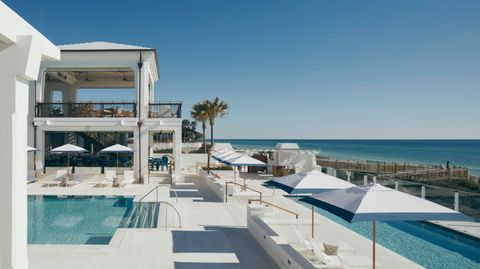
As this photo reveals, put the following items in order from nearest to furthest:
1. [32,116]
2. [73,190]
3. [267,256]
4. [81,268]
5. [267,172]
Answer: [81,268] < [267,256] < [73,190] < [32,116] < [267,172]

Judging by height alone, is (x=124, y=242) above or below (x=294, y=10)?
below

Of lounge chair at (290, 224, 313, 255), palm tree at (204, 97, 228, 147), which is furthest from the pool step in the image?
palm tree at (204, 97, 228, 147)

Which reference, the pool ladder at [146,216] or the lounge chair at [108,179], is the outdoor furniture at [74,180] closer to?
the lounge chair at [108,179]

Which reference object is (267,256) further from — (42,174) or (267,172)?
(42,174)

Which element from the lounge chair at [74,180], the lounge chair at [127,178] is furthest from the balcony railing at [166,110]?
the lounge chair at [74,180]

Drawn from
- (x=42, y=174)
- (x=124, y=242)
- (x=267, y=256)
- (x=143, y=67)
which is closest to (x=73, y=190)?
(x=42, y=174)

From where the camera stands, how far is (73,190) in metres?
15.5

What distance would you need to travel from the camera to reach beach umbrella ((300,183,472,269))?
4.86 meters

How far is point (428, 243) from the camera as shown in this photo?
30.5ft

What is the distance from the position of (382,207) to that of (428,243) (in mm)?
5793

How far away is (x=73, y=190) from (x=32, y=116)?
637 cm

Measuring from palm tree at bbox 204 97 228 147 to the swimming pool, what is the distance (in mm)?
31094

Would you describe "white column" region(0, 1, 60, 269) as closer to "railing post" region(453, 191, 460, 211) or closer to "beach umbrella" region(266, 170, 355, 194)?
"beach umbrella" region(266, 170, 355, 194)

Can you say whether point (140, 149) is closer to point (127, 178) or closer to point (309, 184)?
point (127, 178)
